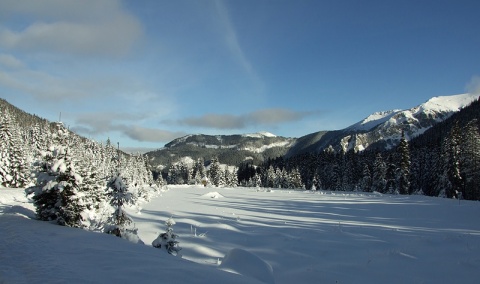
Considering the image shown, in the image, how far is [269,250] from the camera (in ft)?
50.6

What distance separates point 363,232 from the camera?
719 inches

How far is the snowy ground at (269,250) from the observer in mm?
6940

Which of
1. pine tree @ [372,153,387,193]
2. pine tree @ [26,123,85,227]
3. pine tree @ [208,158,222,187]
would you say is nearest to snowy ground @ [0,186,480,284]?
pine tree @ [26,123,85,227]

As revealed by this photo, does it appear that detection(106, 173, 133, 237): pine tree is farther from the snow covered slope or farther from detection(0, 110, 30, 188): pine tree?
detection(0, 110, 30, 188): pine tree

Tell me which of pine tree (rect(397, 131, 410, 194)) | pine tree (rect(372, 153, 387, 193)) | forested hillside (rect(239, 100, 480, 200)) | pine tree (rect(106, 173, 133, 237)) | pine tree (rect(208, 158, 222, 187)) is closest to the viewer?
pine tree (rect(106, 173, 133, 237))

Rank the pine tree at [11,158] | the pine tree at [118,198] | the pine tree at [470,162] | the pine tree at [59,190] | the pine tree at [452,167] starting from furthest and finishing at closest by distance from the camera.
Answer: the pine tree at [11,158], the pine tree at [470,162], the pine tree at [452,167], the pine tree at [118,198], the pine tree at [59,190]

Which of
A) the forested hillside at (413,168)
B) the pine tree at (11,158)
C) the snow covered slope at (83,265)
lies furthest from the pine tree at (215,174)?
the snow covered slope at (83,265)

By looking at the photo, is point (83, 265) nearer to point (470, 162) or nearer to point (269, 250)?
point (269, 250)

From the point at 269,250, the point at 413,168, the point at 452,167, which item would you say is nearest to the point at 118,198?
the point at 269,250

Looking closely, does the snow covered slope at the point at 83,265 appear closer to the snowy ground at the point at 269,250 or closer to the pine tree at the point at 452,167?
the snowy ground at the point at 269,250

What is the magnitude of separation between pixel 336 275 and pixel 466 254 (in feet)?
20.3

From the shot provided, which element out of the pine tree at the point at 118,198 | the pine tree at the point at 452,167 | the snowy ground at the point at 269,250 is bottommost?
the snowy ground at the point at 269,250

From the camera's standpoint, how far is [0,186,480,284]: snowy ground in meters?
6.94

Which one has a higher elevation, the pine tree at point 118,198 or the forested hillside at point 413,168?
the forested hillside at point 413,168
